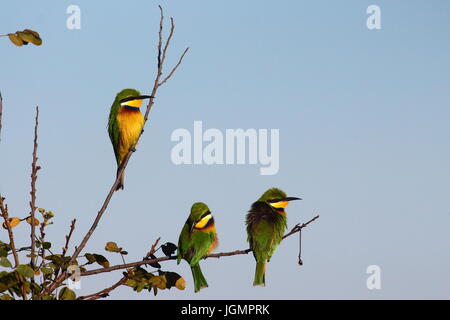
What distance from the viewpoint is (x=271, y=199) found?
12.1 ft

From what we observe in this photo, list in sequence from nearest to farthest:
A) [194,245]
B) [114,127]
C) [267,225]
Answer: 1. [194,245]
2. [267,225]
3. [114,127]

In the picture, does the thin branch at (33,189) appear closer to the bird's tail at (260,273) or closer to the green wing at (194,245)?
the green wing at (194,245)

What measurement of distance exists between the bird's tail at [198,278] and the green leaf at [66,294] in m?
0.74

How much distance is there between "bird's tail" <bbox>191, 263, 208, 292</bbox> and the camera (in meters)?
3.23

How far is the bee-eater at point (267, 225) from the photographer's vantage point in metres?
3.56

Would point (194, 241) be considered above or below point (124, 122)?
below

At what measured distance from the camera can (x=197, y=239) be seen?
10.8 feet

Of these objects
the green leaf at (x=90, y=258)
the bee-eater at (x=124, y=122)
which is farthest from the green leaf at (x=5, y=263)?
the bee-eater at (x=124, y=122)

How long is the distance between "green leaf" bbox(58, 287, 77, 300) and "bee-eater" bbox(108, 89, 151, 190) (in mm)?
2636

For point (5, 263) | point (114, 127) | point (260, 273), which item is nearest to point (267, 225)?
point (260, 273)

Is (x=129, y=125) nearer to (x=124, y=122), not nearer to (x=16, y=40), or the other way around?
(x=124, y=122)

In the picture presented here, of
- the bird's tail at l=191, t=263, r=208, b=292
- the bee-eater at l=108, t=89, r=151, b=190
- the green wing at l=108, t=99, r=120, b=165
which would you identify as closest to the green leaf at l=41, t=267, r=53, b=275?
the bird's tail at l=191, t=263, r=208, b=292

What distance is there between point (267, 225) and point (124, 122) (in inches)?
79.0
